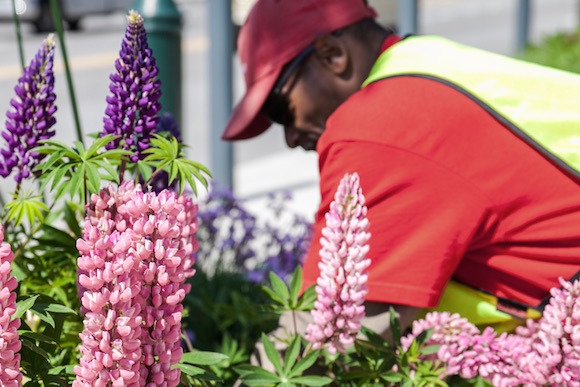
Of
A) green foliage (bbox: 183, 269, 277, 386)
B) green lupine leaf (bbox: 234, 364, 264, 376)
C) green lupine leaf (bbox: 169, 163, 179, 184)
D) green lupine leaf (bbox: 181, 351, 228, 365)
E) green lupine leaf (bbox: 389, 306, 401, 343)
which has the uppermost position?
green lupine leaf (bbox: 169, 163, 179, 184)

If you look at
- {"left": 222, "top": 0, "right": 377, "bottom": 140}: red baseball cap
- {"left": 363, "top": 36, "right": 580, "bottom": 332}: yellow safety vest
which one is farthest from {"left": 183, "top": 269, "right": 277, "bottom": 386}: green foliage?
{"left": 363, "top": 36, "right": 580, "bottom": 332}: yellow safety vest

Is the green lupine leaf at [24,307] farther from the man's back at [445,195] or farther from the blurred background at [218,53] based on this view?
the blurred background at [218,53]

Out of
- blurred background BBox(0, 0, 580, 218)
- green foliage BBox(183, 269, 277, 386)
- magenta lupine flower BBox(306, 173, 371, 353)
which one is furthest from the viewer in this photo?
blurred background BBox(0, 0, 580, 218)

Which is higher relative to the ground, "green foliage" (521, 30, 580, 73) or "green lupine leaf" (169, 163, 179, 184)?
"green lupine leaf" (169, 163, 179, 184)

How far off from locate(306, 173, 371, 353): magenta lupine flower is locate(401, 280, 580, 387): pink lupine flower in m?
0.22

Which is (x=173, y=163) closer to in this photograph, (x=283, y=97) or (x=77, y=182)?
(x=77, y=182)

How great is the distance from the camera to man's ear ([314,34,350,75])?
2600 millimetres

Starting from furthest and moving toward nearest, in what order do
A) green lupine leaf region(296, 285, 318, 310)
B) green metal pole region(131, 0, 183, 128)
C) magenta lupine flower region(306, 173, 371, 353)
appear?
green metal pole region(131, 0, 183, 128) → green lupine leaf region(296, 285, 318, 310) → magenta lupine flower region(306, 173, 371, 353)

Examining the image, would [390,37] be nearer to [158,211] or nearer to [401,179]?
[401,179]

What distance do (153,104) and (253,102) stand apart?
37.0 inches

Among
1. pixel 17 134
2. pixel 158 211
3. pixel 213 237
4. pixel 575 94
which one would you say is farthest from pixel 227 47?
pixel 158 211

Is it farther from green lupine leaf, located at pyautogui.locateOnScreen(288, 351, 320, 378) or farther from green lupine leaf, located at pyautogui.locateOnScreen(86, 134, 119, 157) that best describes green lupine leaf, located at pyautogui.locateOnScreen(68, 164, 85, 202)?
green lupine leaf, located at pyautogui.locateOnScreen(288, 351, 320, 378)

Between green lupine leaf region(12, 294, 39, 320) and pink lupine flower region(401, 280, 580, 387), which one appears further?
pink lupine flower region(401, 280, 580, 387)

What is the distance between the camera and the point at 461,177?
85.4 inches
